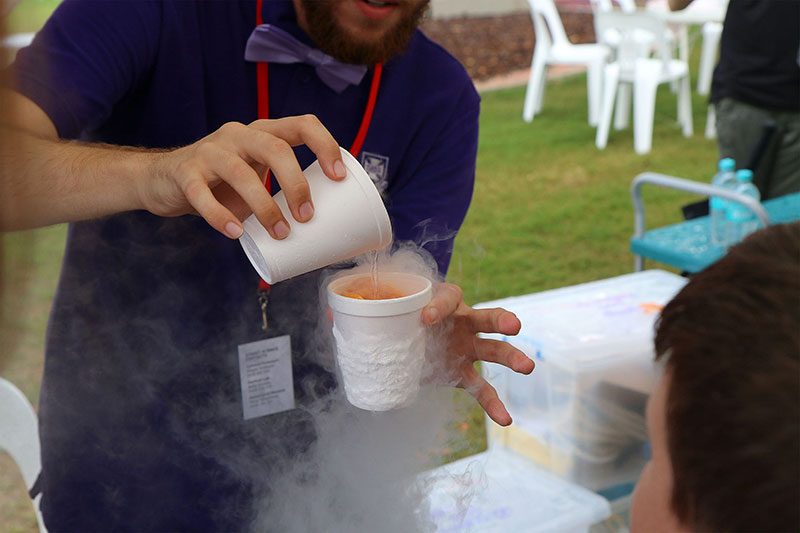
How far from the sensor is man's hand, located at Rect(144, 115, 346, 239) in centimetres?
99

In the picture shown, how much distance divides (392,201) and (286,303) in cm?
36

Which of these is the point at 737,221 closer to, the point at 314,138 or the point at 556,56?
the point at 314,138

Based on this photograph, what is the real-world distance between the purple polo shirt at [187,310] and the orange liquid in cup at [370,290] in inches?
15.1

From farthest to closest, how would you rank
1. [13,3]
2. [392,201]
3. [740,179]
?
[740,179] < [392,201] < [13,3]

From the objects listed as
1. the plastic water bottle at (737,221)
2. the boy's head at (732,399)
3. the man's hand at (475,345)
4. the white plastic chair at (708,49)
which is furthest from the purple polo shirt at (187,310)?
the white plastic chair at (708,49)

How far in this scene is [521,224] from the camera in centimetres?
637

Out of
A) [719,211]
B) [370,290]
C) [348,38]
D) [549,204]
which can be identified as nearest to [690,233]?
[719,211]

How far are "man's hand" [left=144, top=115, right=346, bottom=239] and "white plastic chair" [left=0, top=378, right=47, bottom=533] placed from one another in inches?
43.8

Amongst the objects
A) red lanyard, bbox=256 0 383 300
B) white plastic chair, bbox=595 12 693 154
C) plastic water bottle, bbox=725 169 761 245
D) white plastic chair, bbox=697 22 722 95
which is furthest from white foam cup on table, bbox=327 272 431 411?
white plastic chair, bbox=697 22 722 95

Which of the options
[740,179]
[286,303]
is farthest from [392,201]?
[740,179]

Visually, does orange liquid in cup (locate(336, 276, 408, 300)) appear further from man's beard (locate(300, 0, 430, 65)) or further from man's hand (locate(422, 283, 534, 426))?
man's beard (locate(300, 0, 430, 65))

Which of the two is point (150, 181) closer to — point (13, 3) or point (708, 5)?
point (13, 3)

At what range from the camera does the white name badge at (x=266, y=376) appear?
1.74m

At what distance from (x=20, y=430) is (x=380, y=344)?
129 cm
